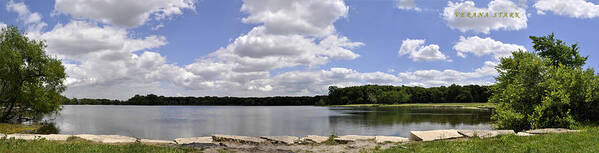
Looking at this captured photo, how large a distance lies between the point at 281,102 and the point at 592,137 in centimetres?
18082

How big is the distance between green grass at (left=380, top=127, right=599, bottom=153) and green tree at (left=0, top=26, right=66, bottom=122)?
37.2 m

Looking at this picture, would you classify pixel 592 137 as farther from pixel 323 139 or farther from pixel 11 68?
pixel 11 68

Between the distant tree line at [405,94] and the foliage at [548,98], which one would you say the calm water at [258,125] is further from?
the distant tree line at [405,94]

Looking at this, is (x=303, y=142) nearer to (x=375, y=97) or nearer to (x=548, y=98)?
(x=548, y=98)

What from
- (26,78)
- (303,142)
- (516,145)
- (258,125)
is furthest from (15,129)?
(516,145)

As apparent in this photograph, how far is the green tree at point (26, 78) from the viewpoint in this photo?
33438mm

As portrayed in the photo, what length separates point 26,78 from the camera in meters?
34.5

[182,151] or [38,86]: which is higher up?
[38,86]

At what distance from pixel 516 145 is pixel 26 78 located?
4144 centimetres

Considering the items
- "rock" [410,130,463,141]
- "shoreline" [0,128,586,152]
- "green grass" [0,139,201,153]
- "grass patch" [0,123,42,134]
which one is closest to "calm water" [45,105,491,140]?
"grass patch" [0,123,42,134]

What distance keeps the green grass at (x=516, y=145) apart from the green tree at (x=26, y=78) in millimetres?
37220

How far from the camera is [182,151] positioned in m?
10.3

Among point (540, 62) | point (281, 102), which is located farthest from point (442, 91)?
point (540, 62)

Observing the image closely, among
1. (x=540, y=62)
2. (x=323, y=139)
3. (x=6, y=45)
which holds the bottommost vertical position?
(x=323, y=139)
